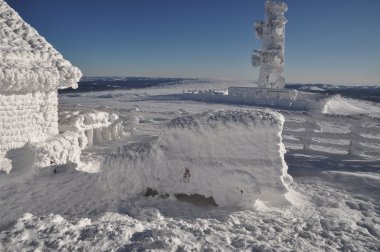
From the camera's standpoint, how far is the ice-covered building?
7680 millimetres

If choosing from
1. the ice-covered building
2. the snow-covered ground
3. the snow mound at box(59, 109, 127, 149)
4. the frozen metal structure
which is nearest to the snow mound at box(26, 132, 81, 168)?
the snow-covered ground

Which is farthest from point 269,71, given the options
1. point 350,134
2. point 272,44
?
point 350,134

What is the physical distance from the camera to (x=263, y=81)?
32.7 metres

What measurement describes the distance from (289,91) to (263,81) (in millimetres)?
4585

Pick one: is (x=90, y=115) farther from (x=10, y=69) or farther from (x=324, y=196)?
(x=324, y=196)

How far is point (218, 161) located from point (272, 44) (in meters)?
28.1

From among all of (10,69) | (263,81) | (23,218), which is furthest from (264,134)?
(263,81)

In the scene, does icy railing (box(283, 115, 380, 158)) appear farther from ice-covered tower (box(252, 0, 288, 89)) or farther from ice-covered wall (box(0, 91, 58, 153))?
ice-covered tower (box(252, 0, 288, 89))

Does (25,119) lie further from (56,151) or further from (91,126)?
(91,126)

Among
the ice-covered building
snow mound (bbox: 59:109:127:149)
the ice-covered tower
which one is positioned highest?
the ice-covered tower

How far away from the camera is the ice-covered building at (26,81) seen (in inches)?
302

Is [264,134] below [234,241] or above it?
above

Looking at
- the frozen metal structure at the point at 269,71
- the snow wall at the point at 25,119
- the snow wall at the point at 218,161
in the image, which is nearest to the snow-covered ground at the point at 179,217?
the snow wall at the point at 218,161

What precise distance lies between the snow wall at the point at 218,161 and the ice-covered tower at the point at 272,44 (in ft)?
88.6
